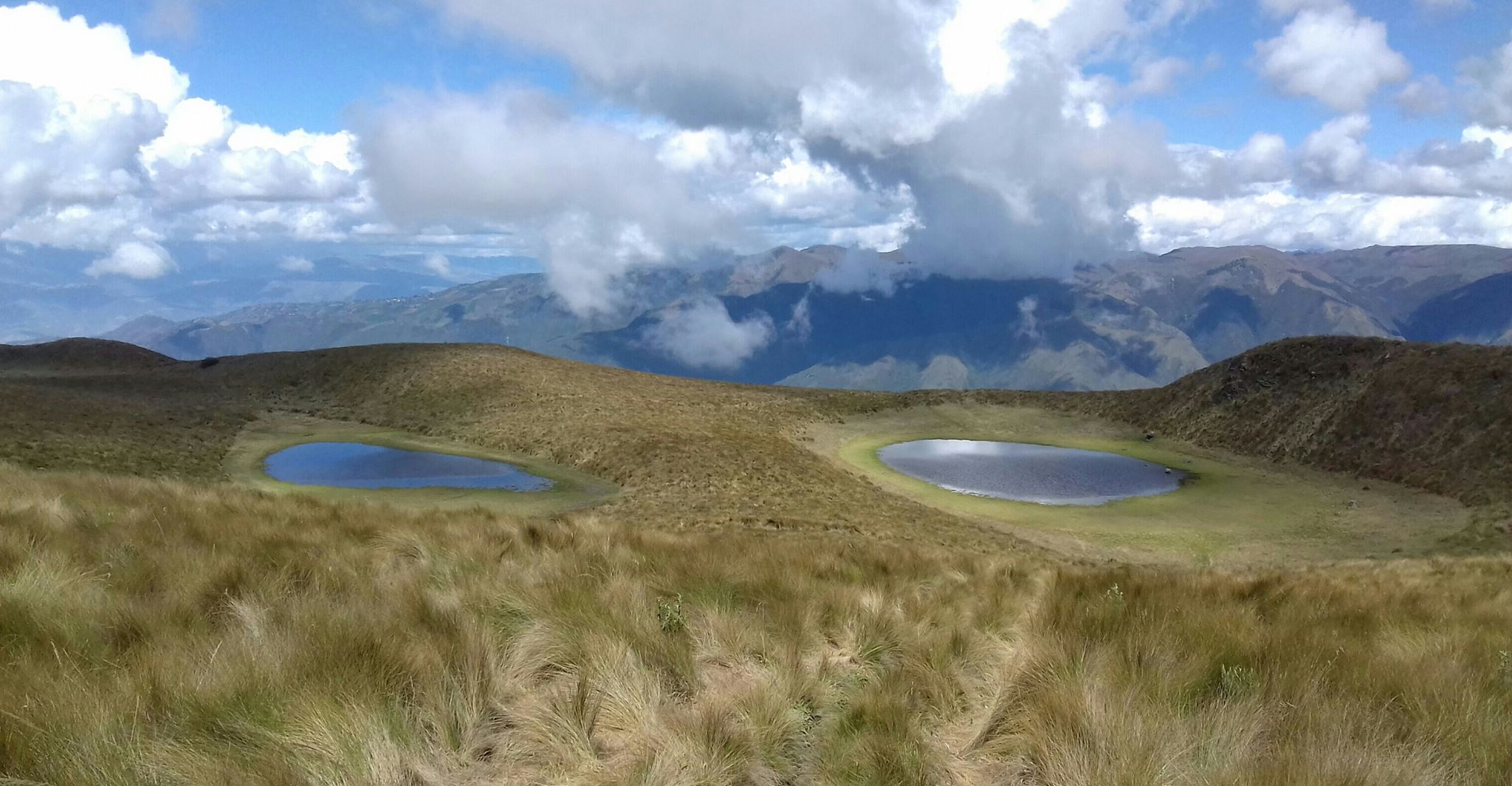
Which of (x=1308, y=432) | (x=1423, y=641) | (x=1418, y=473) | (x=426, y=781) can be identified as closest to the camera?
(x=426, y=781)

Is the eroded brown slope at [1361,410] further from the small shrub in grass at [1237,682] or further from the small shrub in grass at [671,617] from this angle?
the small shrub in grass at [671,617]

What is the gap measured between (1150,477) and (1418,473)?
987cm

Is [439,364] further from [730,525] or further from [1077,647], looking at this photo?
[1077,647]

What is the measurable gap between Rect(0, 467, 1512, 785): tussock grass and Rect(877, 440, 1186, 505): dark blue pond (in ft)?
81.5

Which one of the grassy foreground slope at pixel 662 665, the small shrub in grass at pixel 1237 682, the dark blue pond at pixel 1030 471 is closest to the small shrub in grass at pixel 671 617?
the grassy foreground slope at pixel 662 665

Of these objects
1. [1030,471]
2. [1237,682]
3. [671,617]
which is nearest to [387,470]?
[671,617]

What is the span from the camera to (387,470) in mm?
26859

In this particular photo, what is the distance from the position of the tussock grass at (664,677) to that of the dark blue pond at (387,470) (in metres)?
19.0

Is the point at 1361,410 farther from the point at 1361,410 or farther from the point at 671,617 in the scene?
the point at 671,617

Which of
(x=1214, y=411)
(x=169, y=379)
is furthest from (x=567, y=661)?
(x=169, y=379)

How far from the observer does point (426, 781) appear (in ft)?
9.59

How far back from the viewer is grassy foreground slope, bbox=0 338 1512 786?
298 centimetres

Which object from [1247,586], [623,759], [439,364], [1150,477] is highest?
[439,364]

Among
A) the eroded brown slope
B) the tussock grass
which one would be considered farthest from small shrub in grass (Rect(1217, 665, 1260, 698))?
the eroded brown slope
